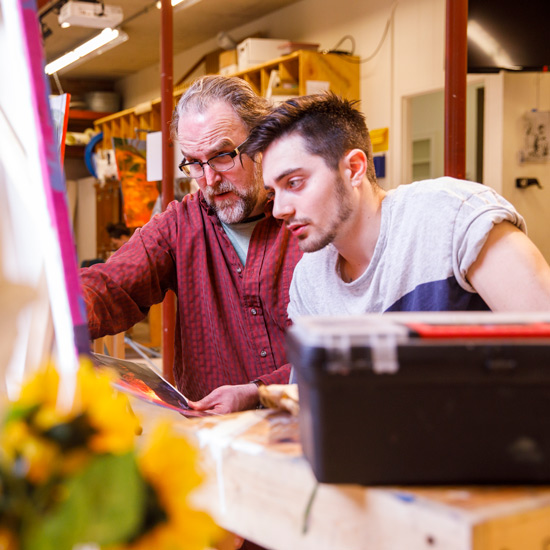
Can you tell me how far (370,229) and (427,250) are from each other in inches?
6.3

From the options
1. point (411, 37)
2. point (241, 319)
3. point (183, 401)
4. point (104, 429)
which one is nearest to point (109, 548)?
point (104, 429)

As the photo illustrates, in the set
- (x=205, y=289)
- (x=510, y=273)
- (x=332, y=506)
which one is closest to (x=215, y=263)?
(x=205, y=289)

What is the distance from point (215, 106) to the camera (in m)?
1.91

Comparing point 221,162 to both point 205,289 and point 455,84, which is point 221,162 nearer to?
point 205,289

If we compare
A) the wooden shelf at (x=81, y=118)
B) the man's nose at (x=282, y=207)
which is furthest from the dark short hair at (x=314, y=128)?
the wooden shelf at (x=81, y=118)

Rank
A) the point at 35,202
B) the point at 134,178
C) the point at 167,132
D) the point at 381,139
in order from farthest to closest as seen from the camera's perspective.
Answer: the point at 381,139 < the point at 134,178 < the point at 167,132 < the point at 35,202

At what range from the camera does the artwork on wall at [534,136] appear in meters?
5.14

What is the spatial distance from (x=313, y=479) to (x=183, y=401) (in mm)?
639

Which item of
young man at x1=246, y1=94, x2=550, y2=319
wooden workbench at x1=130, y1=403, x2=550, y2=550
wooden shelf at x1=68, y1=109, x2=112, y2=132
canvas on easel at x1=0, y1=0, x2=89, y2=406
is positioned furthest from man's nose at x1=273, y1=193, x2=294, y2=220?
wooden shelf at x1=68, y1=109, x2=112, y2=132

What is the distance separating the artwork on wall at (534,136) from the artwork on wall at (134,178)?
Answer: 105 inches

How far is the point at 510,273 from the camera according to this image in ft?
4.09

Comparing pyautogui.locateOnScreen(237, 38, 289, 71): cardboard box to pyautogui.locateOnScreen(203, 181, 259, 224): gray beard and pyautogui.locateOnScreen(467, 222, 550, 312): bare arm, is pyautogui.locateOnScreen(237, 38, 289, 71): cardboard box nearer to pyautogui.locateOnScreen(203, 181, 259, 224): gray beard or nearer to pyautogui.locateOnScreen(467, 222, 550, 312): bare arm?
pyautogui.locateOnScreen(203, 181, 259, 224): gray beard

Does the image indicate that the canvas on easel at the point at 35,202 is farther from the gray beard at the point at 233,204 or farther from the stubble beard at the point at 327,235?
the gray beard at the point at 233,204

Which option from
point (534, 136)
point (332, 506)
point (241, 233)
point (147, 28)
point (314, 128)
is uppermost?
point (147, 28)
